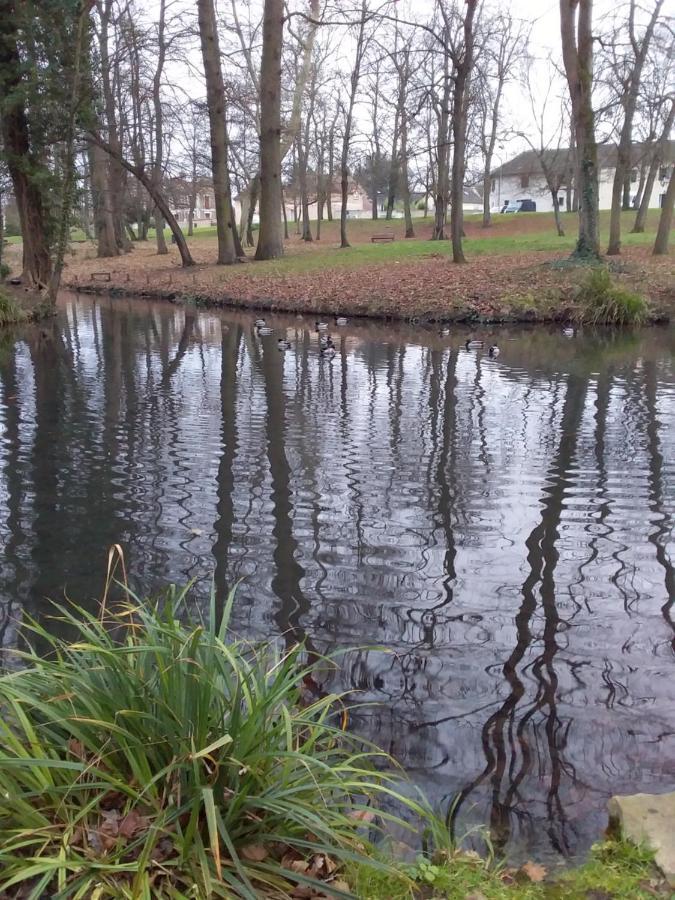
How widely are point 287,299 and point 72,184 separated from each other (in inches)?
246

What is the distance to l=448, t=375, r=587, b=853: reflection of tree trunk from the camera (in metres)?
3.19

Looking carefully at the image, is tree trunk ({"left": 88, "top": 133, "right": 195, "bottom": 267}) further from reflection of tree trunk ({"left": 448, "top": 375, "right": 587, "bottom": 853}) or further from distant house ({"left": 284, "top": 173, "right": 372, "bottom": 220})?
reflection of tree trunk ({"left": 448, "top": 375, "right": 587, "bottom": 853})

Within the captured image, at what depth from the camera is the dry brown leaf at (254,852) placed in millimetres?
2477

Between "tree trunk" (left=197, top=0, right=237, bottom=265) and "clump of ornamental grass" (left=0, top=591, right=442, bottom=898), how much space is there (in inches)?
1158

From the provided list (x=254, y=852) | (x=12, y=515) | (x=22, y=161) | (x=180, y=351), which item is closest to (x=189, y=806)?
(x=254, y=852)

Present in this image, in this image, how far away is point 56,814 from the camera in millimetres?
2510

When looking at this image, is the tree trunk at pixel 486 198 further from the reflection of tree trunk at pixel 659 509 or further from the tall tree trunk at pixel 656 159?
the reflection of tree trunk at pixel 659 509

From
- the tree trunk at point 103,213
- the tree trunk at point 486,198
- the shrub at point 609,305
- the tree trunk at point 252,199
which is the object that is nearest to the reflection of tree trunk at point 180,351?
the shrub at point 609,305

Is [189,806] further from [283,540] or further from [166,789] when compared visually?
[283,540]

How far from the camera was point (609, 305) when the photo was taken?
1709cm

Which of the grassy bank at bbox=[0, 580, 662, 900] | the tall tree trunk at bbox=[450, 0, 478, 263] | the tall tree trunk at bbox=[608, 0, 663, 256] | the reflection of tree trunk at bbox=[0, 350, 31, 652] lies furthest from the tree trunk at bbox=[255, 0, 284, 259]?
the grassy bank at bbox=[0, 580, 662, 900]

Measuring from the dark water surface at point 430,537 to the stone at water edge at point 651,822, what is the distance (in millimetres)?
270

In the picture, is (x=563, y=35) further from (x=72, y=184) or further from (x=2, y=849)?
(x=2, y=849)

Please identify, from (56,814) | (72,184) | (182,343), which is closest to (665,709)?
(56,814)
